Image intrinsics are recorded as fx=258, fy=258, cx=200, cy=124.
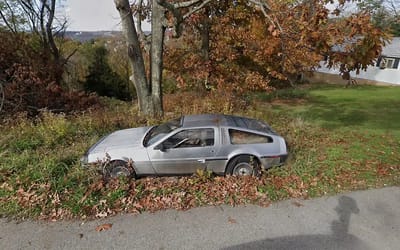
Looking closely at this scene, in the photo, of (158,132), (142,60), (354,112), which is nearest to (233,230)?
(158,132)

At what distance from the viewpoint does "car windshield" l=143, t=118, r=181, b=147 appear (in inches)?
213

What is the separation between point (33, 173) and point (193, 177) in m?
2.99

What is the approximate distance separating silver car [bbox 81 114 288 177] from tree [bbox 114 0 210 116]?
3.92 metres

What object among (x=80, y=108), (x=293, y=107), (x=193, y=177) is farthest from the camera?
(x=293, y=107)

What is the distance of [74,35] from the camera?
73.0 ft

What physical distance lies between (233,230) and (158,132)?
8.93 feet

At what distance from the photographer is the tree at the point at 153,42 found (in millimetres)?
8375

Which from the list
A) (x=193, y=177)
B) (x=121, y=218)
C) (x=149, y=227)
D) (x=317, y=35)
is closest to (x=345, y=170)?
(x=317, y=35)

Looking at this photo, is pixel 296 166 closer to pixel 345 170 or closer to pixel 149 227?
pixel 345 170

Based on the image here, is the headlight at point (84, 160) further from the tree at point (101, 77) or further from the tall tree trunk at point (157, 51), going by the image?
the tree at point (101, 77)

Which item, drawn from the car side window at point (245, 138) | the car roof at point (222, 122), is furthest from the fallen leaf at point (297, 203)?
the car roof at point (222, 122)

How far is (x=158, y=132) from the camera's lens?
5.73 m

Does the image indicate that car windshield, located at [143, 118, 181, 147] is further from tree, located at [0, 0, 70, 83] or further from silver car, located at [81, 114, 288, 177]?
tree, located at [0, 0, 70, 83]

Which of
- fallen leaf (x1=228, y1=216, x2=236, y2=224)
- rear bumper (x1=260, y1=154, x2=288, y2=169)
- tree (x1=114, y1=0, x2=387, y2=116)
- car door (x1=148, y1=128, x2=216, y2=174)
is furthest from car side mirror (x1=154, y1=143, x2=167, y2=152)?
tree (x1=114, y1=0, x2=387, y2=116)
